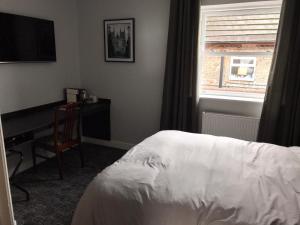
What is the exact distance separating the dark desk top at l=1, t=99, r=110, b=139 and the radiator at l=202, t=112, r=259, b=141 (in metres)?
1.58

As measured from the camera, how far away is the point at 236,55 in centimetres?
315

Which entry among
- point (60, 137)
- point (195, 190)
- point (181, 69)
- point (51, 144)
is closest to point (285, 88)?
point (181, 69)

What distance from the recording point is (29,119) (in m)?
2.85

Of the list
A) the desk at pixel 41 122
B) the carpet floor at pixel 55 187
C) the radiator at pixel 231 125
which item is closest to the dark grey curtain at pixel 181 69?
the radiator at pixel 231 125

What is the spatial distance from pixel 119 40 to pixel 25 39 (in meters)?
1.25

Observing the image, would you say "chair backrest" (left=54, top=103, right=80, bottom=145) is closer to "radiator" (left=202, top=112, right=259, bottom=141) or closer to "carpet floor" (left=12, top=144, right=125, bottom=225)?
"carpet floor" (left=12, top=144, right=125, bottom=225)

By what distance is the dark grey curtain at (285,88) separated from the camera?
102 inches

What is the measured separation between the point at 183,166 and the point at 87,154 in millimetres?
2293

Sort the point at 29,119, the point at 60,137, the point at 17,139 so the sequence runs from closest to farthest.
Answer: the point at 17,139 → the point at 29,119 → the point at 60,137

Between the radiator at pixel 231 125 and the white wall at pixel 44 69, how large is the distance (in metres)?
2.17

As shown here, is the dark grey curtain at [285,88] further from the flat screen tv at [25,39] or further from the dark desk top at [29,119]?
the flat screen tv at [25,39]

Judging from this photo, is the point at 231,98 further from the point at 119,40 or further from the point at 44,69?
the point at 44,69

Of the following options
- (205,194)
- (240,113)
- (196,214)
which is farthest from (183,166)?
(240,113)

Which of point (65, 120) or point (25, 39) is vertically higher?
point (25, 39)
